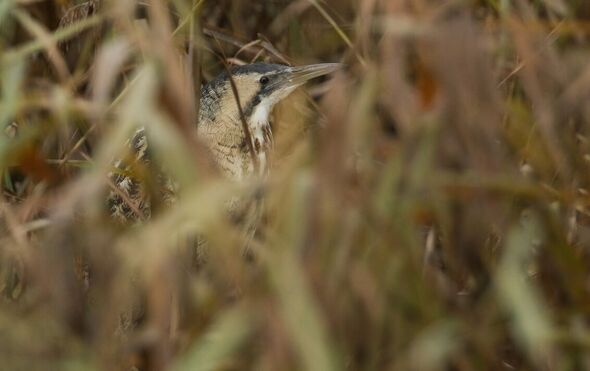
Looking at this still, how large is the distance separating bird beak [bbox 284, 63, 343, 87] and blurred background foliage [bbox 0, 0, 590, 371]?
0.87 metres

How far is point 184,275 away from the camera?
1.68 m

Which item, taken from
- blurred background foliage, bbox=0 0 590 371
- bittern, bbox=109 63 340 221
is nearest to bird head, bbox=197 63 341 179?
bittern, bbox=109 63 340 221

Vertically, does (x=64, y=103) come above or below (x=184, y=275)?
above

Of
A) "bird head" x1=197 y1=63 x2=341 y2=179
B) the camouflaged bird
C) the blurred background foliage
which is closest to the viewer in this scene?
the blurred background foliage

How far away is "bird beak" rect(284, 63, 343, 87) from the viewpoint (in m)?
2.76

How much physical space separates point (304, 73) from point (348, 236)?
129 cm

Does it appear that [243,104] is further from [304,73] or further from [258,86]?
[304,73]

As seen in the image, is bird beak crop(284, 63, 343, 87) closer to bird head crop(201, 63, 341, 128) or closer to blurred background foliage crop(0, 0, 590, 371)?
bird head crop(201, 63, 341, 128)

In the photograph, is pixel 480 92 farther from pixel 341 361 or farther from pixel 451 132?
pixel 341 361

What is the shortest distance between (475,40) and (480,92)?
0.22 feet

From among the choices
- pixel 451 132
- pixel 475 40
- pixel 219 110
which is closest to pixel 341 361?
pixel 451 132

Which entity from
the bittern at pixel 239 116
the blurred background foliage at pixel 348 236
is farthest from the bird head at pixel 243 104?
the blurred background foliage at pixel 348 236

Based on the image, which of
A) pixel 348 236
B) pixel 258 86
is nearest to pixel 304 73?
pixel 258 86

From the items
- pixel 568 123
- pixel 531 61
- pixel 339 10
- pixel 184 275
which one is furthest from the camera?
pixel 339 10
